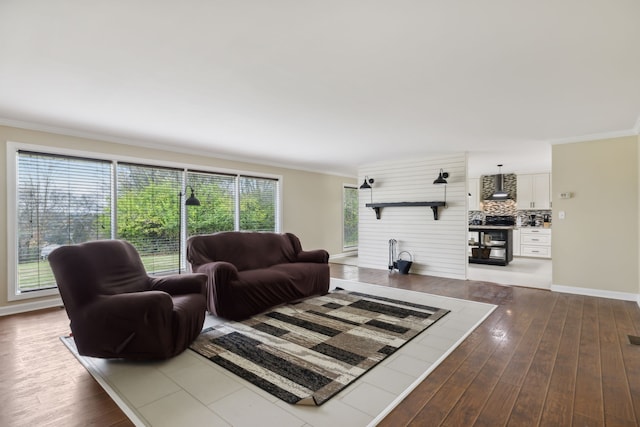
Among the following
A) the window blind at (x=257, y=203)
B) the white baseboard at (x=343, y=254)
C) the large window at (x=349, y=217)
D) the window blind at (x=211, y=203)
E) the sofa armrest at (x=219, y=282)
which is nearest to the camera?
the sofa armrest at (x=219, y=282)

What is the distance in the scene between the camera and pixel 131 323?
95.7 inches

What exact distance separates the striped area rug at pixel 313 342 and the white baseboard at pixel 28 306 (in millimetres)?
2647

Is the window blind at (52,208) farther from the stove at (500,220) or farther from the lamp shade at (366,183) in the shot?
the stove at (500,220)

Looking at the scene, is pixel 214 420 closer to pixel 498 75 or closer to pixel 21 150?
pixel 498 75

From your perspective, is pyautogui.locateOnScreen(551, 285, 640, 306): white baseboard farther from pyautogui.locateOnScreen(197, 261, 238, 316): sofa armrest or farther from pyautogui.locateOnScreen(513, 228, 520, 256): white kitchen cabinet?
pyautogui.locateOnScreen(197, 261, 238, 316): sofa armrest

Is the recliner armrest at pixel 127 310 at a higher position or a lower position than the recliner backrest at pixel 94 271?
lower

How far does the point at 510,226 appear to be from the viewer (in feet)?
24.8

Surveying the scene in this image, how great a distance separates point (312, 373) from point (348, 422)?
0.60m

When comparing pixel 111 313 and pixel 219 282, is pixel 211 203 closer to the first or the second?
pixel 219 282

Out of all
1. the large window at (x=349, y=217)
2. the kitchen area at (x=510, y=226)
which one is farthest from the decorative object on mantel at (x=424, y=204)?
the large window at (x=349, y=217)

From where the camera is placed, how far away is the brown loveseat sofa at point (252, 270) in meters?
3.55

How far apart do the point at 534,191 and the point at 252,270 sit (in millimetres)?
8235

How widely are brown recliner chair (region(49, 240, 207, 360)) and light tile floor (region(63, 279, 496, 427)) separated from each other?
160 mm

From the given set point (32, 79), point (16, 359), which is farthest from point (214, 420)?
point (32, 79)
